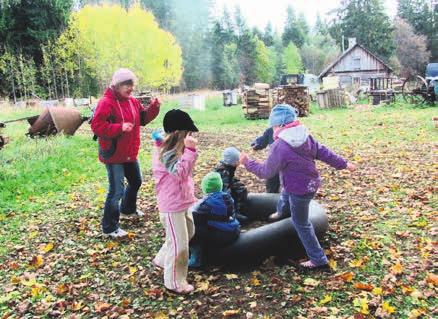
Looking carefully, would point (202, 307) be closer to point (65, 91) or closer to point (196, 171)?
point (196, 171)

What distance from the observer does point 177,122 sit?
13.2 feet

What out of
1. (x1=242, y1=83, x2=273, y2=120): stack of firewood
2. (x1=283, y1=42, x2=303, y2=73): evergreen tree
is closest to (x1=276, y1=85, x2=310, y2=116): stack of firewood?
(x1=242, y1=83, x2=273, y2=120): stack of firewood

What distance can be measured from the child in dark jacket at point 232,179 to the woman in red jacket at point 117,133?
3.87 ft

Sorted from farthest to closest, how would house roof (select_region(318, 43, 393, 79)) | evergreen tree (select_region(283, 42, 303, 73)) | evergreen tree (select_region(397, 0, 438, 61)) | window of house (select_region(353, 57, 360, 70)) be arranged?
evergreen tree (select_region(283, 42, 303, 73))
evergreen tree (select_region(397, 0, 438, 61))
window of house (select_region(353, 57, 360, 70))
house roof (select_region(318, 43, 393, 79))

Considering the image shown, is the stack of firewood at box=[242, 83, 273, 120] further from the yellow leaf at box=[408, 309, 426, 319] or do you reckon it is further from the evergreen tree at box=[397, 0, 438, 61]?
the evergreen tree at box=[397, 0, 438, 61]

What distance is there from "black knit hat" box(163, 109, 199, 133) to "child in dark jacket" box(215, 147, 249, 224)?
141 centimetres

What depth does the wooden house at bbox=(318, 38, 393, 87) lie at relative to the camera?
135 feet

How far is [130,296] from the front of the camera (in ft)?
14.4

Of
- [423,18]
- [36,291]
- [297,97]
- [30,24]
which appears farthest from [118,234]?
[423,18]

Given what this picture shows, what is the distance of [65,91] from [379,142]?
122ft

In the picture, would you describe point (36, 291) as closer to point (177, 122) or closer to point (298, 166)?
point (177, 122)

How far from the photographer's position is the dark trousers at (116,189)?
562 cm

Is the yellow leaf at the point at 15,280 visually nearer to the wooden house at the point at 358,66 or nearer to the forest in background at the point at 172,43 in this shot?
the forest in background at the point at 172,43

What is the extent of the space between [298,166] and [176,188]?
123 cm
